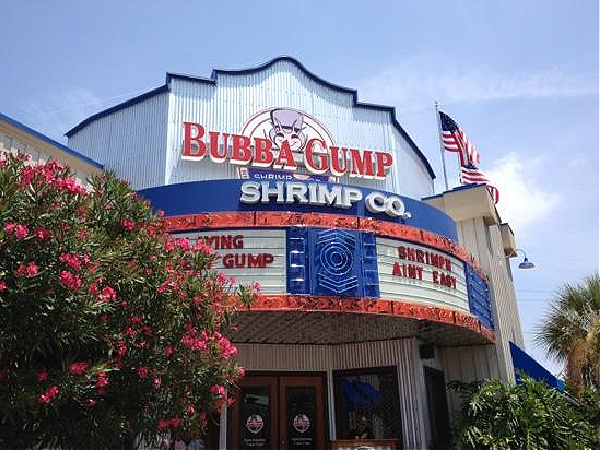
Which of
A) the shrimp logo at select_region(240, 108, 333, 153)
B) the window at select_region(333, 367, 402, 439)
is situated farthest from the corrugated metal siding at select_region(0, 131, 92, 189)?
the window at select_region(333, 367, 402, 439)

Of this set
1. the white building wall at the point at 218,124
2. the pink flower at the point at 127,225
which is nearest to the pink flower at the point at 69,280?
the pink flower at the point at 127,225

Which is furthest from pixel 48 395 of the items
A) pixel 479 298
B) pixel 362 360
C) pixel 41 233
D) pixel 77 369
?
pixel 479 298

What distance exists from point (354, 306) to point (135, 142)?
959 centimetres

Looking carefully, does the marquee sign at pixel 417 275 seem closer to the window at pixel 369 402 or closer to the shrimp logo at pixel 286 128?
the window at pixel 369 402

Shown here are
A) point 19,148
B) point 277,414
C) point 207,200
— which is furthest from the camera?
point 277,414

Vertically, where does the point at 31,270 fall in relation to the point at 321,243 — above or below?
below

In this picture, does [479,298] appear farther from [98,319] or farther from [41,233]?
[41,233]

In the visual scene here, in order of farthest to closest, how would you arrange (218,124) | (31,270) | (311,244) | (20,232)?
(218,124) → (311,244) → (20,232) → (31,270)

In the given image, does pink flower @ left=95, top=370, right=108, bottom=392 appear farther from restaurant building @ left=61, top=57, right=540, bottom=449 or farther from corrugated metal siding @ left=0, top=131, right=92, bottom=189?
corrugated metal siding @ left=0, top=131, right=92, bottom=189

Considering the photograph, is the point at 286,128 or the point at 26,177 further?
the point at 286,128

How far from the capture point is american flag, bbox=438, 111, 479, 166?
20.9 meters

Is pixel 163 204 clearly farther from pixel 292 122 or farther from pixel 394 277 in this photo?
pixel 292 122

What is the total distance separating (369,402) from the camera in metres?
16.1

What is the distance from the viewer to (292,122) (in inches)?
743
